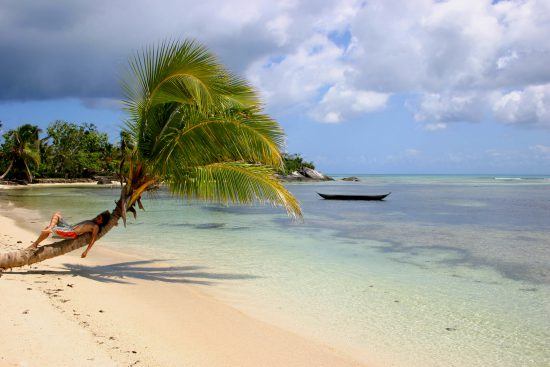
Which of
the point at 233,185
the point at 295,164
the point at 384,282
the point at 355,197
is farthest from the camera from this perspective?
the point at 295,164

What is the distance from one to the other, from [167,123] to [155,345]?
4144 mm

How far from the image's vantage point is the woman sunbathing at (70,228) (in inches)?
274

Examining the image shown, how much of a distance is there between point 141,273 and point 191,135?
2896 mm

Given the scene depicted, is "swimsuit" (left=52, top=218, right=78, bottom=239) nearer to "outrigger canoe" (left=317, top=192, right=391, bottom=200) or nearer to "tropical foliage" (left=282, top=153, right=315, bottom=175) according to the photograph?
"outrigger canoe" (left=317, top=192, right=391, bottom=200)

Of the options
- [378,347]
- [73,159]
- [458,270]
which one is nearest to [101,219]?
[378,347]

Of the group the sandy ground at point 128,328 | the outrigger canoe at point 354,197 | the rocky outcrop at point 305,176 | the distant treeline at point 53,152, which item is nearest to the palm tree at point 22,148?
the distant treeline at point 53,152

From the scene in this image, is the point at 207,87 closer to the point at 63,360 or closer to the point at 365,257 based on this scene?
the point at 63,360

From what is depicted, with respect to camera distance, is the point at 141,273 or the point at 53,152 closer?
the point at 141,273

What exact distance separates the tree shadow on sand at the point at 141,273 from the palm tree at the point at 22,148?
47.2 meters

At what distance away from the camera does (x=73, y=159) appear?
202 ft

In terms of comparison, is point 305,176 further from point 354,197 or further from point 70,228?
point 70,228

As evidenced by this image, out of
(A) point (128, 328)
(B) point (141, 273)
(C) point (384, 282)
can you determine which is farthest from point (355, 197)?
(A) point (128, 328)

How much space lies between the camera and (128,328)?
513 centimetres

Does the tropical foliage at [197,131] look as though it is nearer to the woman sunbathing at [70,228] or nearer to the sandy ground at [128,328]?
the woman sunbathing at [70,228]
